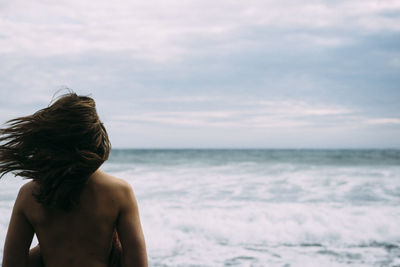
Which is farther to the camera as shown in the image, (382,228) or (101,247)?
(382,228)

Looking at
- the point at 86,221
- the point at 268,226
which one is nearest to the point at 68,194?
the point at 86,221

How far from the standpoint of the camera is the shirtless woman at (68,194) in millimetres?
1550

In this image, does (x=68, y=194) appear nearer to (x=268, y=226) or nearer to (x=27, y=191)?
(x=27, y=191)

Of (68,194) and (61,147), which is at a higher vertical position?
(61,147)

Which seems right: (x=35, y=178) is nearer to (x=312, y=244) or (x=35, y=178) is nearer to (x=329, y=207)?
(x=312, y=244)

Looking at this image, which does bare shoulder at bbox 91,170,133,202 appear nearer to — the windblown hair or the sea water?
the windblown hair

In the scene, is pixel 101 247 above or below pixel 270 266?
above

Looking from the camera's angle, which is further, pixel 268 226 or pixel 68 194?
pixel 268 226

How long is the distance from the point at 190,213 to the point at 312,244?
7.84 ft

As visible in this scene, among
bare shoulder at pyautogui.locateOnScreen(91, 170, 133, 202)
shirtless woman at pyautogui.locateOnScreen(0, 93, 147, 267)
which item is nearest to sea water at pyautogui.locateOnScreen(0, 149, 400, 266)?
shirtless woman at pyautogui.locateOnScreen(0, 93, 147, 267)

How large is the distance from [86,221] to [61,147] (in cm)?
31


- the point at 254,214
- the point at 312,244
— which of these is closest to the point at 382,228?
the point at 312,244

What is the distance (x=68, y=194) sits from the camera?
1.55 meters

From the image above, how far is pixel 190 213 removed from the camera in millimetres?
7219
